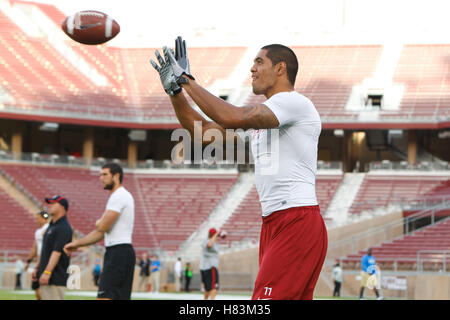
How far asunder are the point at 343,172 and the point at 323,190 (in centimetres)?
329

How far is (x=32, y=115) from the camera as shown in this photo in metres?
42.6

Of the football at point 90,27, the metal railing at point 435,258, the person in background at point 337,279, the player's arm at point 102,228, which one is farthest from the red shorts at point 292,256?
the person in background at point 337,279

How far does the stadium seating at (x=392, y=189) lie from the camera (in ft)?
125

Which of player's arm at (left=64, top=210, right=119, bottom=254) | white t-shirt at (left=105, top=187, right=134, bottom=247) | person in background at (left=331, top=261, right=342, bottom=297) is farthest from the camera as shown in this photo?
person in background at (left=331, top=261, right=342, bottom=297)

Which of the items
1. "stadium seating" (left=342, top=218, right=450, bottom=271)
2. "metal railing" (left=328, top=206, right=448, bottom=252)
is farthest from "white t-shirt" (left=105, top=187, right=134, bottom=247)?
"metal railing" (left=328, top=206, right=448, bottom=252)

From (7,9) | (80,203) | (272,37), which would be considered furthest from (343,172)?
(7,9)

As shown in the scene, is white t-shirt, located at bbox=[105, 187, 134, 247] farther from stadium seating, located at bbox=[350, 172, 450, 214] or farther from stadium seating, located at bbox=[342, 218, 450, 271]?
stadium seating, located at bbox=[350, 172, 450, 214]

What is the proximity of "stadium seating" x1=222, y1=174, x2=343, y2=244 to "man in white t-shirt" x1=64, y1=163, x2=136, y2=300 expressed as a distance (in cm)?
2586

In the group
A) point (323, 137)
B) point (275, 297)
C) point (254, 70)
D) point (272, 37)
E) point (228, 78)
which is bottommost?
point (275, 297)

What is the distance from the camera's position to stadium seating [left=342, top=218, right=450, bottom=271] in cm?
2845

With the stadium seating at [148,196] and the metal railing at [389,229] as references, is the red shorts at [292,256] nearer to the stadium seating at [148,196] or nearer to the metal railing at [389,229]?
the metal railing at [389,229]

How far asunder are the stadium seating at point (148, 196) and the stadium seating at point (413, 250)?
9.19 m

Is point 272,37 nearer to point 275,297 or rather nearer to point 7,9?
point 7,9

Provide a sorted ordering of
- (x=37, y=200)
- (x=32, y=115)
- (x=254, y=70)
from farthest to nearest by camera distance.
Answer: (x=32, y=115)
(x=37, y=200)
(x=254, y=70)
